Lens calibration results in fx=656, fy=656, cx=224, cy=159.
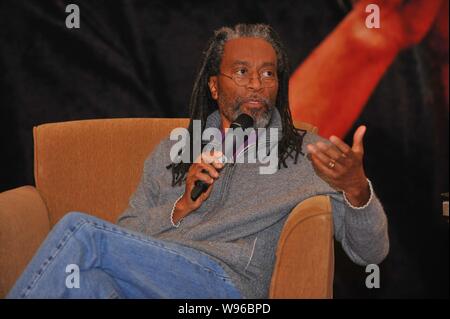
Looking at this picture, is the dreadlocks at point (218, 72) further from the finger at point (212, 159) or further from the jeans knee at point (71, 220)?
the jeans knee at point (71, 220)

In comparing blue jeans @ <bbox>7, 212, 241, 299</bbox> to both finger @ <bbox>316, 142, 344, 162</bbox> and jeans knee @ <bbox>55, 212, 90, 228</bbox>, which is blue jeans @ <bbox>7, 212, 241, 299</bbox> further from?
finger @ <bbox>316, 142, 344, 162</bbox>

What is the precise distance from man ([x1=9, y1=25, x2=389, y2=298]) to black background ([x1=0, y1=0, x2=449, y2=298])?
26.9 inches

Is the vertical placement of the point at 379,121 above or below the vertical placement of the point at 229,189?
above

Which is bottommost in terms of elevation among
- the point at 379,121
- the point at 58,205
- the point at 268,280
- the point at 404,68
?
the point at 268,280

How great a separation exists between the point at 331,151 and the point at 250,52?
2.29 feet

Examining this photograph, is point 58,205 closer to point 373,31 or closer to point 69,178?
point 69,178

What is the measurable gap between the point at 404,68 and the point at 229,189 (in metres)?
1.26

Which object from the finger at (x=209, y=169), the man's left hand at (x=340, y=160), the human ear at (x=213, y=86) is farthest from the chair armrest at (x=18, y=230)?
the man's left hand at (x=340, y=160)

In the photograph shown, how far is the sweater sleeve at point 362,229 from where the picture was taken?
1.80m

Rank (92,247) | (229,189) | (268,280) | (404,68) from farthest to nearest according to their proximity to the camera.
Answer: (404,68), (229,189), (268,280), (92,247)

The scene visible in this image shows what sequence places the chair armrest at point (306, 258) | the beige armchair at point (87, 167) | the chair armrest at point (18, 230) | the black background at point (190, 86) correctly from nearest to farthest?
the chair armrest at point (306, 258)
the chair armrest at point (18, 230)
the beige armchair at point (87, 167)
the black background at point (190, 86)

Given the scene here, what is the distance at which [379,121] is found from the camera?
117 inches

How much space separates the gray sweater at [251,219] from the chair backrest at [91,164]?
0.56 feet

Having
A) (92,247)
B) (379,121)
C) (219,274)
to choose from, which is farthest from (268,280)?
(379,121)
